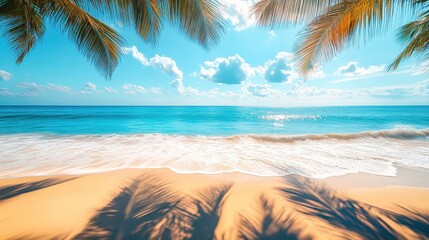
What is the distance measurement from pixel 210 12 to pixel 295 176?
424cm

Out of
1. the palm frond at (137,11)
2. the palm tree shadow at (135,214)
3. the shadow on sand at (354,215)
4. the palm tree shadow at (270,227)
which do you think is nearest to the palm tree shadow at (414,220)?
the shadow on sand at (354,215)

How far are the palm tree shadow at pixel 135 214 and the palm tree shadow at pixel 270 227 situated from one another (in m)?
1.14

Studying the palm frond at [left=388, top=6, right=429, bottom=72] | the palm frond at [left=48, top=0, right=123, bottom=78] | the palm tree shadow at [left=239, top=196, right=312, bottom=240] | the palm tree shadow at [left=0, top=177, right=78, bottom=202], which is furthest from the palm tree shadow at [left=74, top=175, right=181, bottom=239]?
the palm frond at [left=388, top=6, right=429, bottom=72]

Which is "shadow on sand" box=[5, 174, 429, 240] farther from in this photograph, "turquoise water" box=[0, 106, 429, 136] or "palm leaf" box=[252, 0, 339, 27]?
"turquoise water" box=[0, 106, 429, 136]

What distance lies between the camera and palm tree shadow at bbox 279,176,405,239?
7.05 ft

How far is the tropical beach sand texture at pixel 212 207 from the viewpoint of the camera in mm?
2109

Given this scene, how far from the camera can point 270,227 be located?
7.20ft

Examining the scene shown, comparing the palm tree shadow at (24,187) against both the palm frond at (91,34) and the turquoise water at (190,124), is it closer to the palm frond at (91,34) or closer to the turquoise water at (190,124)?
the palm frond at (91,34)

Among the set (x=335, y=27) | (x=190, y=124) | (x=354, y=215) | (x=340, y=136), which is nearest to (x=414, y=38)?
(x=335, y=27)

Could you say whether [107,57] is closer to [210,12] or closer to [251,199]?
[210,12]

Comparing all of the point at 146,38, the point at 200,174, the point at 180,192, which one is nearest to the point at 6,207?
the point at 180,192

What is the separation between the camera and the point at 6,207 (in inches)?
100

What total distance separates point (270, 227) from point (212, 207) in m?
0.93

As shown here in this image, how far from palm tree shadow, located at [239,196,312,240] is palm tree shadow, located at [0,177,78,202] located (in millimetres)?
4079
